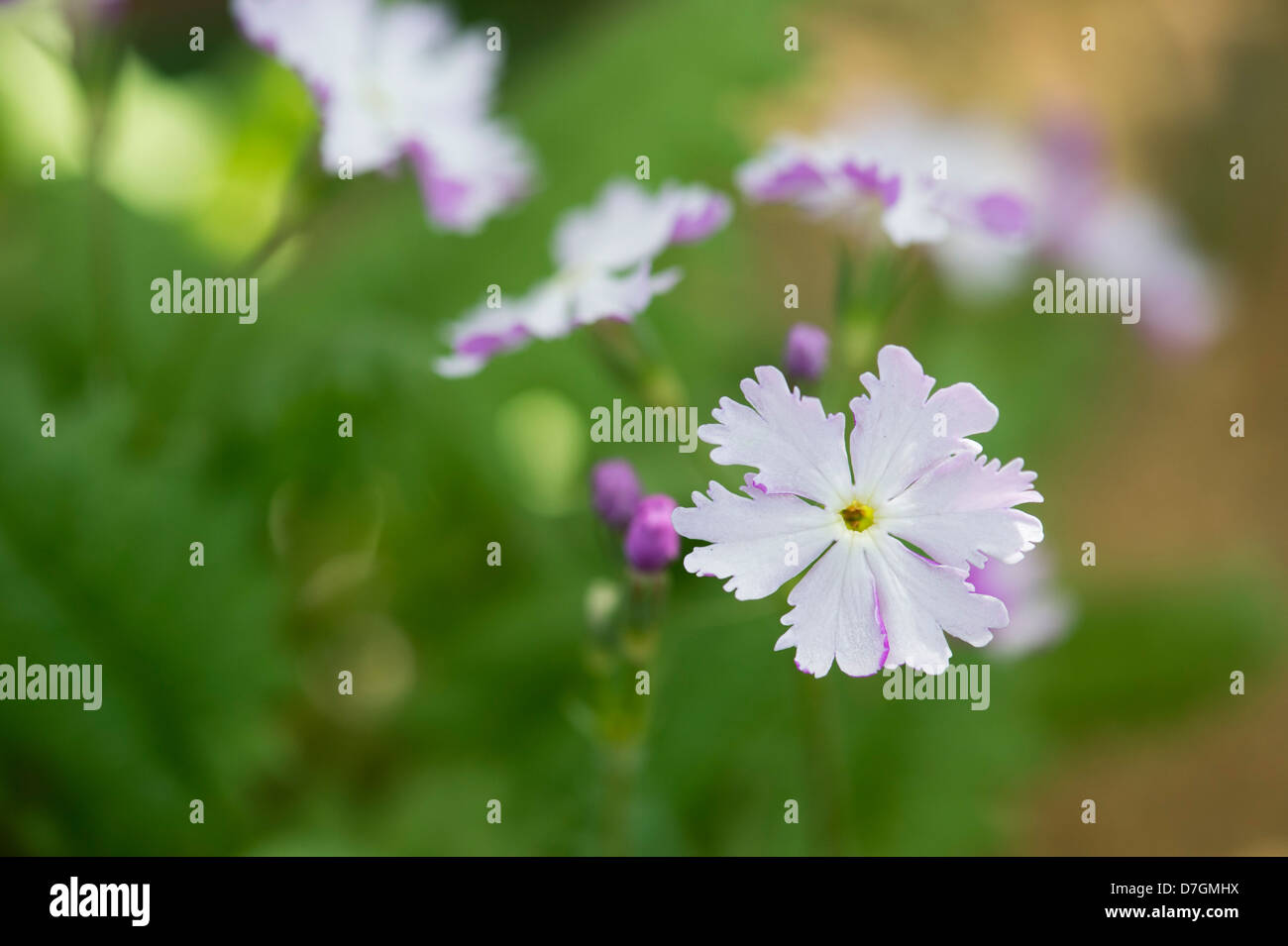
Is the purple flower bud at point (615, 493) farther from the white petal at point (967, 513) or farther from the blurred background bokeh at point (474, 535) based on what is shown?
the white petal at point (967, 513)

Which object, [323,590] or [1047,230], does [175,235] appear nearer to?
[323,590]

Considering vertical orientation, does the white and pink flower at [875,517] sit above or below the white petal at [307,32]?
below

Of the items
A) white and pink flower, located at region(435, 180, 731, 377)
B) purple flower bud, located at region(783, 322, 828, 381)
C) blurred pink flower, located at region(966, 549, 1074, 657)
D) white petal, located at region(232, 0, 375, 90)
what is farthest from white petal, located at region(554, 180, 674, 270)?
blurred pink flower, located at region(966, 549, 1074, 657)

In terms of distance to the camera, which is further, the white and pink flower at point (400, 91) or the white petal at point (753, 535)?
the white and pink flower at point (400, 91)
